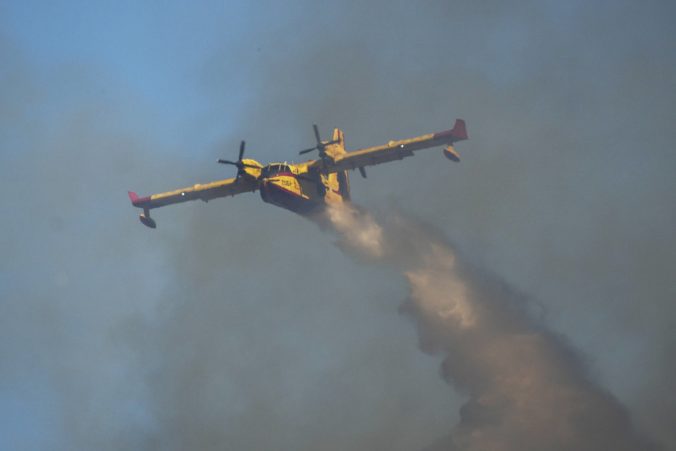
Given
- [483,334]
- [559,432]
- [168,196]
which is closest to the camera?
[559,432]

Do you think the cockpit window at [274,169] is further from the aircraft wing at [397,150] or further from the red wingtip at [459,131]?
the red wingtip at [459,131]

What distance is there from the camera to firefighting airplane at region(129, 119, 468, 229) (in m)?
67.2

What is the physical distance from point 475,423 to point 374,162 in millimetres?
17163

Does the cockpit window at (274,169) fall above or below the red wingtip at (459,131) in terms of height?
below

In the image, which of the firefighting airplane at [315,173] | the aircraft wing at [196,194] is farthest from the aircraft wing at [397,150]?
the aircraft wing at [196,194]

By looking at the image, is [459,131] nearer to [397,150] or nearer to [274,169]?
[397,150]

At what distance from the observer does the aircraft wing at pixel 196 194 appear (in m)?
71.2

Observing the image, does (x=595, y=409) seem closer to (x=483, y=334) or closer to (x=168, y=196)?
(x=483, y=334)

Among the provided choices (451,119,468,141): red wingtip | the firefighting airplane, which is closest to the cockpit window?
the firefighting airplane

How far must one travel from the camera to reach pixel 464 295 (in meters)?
→ 70.9

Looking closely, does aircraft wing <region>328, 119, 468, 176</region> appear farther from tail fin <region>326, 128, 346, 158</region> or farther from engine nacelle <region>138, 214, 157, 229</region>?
engine nacelle <region>138, 214, 157, 229</region>

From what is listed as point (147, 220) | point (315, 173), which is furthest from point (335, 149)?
point (147, 220)

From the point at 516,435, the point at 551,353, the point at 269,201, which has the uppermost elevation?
the point at 269,201

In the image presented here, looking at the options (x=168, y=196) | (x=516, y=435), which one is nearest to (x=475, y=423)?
(x=516, y=435)
